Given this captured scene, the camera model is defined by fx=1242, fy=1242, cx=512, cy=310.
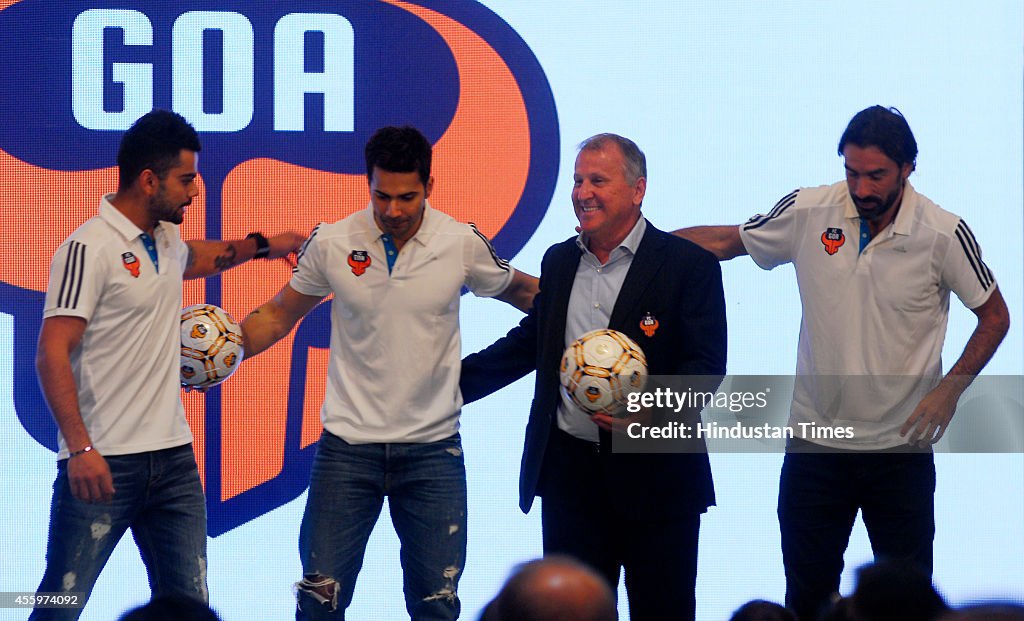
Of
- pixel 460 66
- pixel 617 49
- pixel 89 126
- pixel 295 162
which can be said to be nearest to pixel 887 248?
pixel 617 49

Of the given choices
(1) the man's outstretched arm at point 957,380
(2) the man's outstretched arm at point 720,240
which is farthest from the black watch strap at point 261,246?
(1) the man's outstretched arm at point 957,380

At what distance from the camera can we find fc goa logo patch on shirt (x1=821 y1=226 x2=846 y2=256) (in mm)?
3957

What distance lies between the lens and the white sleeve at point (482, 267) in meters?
3.94

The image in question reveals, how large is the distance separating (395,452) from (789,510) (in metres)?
1.27

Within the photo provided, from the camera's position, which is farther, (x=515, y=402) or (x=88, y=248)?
(x=515, y=402)

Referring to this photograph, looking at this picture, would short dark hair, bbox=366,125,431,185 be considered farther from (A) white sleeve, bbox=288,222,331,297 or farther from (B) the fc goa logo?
(B) the fc goa logo

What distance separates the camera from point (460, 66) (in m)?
4.89

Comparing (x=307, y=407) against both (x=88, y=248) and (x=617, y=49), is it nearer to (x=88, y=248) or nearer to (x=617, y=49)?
(x=88, y=248)

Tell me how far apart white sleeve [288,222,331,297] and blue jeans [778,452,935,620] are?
1621 millimetres

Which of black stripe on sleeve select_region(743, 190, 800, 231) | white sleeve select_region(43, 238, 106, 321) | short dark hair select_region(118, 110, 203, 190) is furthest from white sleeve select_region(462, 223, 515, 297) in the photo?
white sleeve select_region(43, 238, 106, 321)

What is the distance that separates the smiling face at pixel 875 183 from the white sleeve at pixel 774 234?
222 mm

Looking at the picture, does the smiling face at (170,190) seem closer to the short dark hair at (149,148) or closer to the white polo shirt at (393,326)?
the short dark hair at (149,148)

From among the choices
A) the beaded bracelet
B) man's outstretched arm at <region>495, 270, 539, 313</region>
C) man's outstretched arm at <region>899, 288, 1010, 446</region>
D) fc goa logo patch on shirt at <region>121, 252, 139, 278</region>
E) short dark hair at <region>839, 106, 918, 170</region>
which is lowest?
the beaded bracelet

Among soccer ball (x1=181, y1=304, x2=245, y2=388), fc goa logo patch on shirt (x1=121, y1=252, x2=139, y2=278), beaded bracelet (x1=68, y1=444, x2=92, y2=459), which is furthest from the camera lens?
soccer ball (x1=181, y1=304, x2=245, y2=388)
